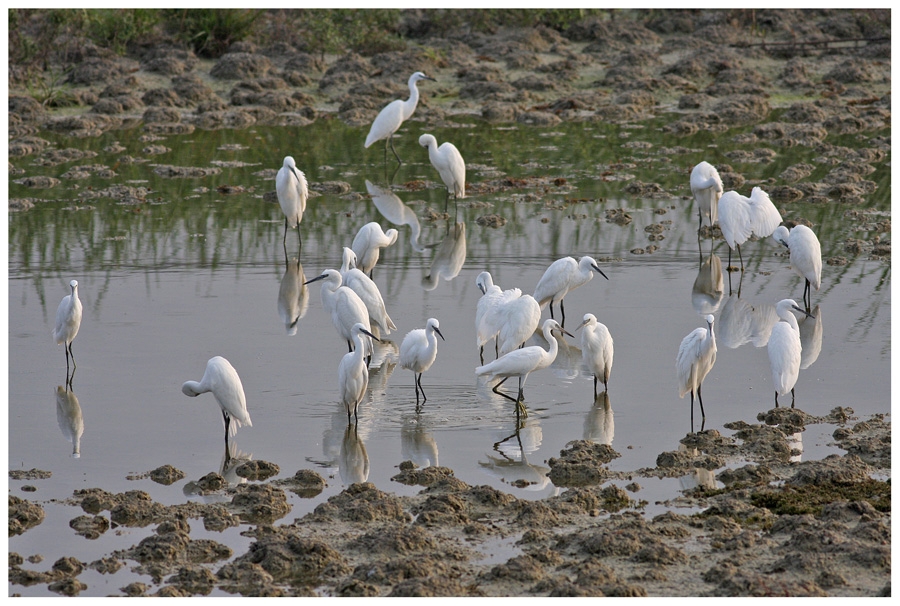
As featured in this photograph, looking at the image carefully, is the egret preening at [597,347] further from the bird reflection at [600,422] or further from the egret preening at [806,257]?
the egret preening at [806,257]

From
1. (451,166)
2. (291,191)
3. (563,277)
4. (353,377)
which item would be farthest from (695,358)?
(451,166)

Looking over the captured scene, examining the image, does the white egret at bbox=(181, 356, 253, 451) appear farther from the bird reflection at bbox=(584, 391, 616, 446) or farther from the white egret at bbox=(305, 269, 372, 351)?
the bird reflection at bbox=(584, 391, 616, 446)

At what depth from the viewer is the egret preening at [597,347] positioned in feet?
27.2

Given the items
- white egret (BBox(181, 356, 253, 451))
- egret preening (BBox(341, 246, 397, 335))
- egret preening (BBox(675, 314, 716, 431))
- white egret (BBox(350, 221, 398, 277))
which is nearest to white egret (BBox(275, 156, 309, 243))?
white egret (BBox(350, 221, 398, 277))

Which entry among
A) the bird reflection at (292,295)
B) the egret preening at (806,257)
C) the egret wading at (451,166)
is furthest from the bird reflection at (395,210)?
the egret preening at (806,257)

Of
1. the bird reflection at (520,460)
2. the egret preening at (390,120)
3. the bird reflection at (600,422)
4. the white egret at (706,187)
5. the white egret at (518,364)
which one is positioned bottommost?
the bird reflection at (520,460)

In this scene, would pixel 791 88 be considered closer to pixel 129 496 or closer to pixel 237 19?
pixel 237 19

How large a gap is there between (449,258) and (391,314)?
83.2 inches

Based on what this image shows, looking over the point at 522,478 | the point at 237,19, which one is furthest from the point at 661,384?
the point at 237,19

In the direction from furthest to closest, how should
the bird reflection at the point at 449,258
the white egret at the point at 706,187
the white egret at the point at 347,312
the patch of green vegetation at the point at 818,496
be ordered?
the white egret at the point at 706,187, the bird reflection at the point at 449,258, the white egret at the point at 347,312, the patch of green vegetation at the point at 818,496

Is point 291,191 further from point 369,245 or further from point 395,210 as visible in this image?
point 395,210

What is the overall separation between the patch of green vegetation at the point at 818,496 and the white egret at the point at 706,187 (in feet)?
20.9

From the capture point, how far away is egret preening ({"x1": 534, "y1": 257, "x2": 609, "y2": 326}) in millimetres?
10078

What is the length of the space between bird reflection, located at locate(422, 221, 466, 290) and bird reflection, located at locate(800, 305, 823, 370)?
3.56 m
